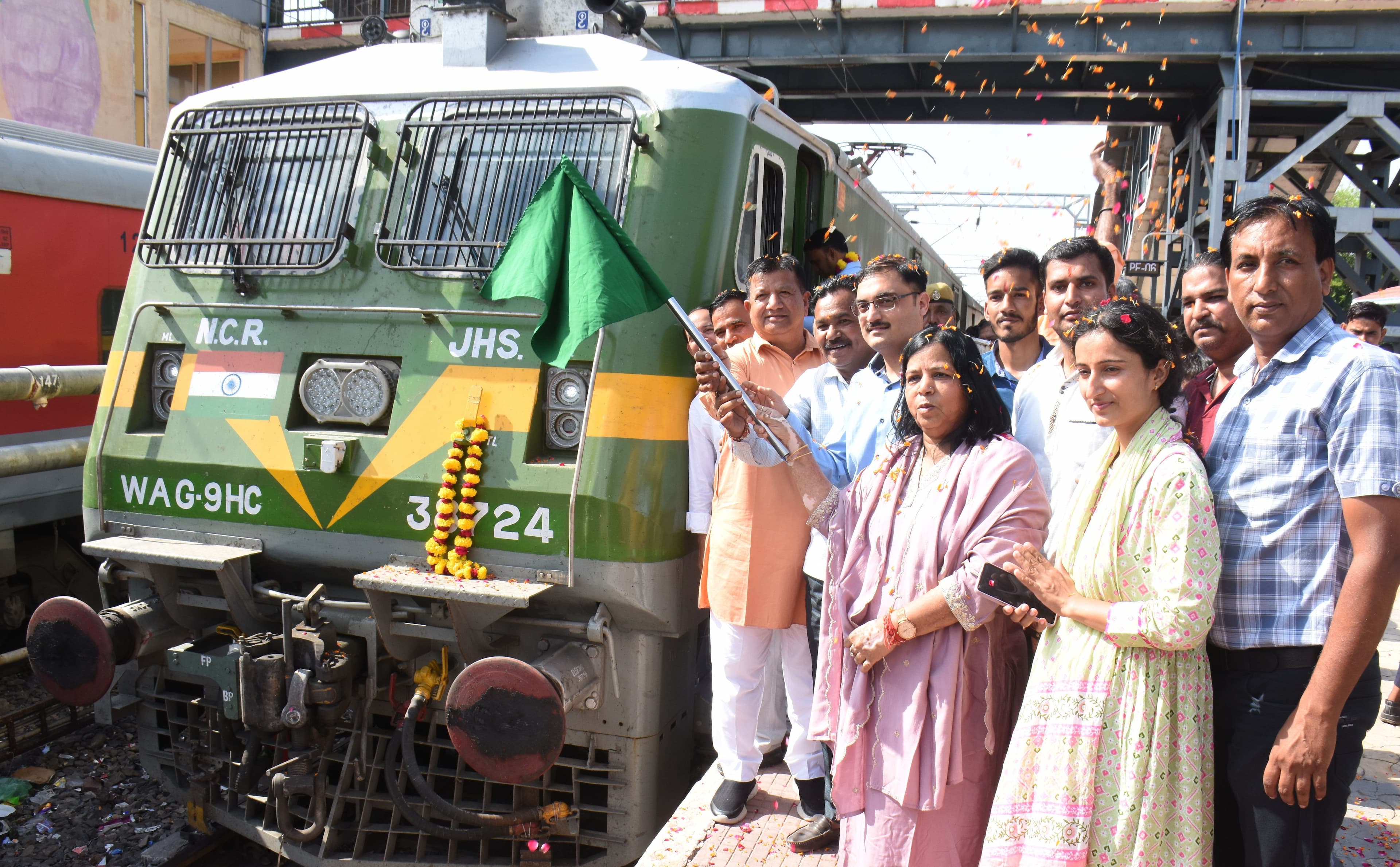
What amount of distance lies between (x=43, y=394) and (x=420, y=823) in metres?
3.36

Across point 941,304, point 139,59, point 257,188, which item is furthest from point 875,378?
point 139,59

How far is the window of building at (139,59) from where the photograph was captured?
14.5 meters

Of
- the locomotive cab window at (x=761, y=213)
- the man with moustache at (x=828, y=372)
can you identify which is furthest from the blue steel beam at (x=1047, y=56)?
the man with moustache at (x=828, y=372)

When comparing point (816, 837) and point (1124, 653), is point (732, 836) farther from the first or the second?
point (1124, 653)

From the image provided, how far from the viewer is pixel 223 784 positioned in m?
3.90

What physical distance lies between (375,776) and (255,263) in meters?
2.04

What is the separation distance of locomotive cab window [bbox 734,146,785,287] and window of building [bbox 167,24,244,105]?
14369 millimetres

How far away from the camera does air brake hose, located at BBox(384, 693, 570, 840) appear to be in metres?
3.42

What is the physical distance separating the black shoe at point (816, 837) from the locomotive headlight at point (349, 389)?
207cm

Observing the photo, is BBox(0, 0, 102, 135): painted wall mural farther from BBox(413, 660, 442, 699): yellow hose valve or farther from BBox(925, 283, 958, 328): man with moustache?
BBox(413, 660, 442, 699): yellow hose valve

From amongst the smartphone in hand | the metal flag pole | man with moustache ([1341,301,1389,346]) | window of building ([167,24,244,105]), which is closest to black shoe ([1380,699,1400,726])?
man with moustache ([1341,301,1389,346])

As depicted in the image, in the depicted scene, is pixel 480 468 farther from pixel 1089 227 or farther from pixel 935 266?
pixel 1089 227

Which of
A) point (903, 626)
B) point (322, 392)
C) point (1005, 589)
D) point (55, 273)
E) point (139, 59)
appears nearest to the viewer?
point (1005, 589)

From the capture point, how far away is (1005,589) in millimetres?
2420
